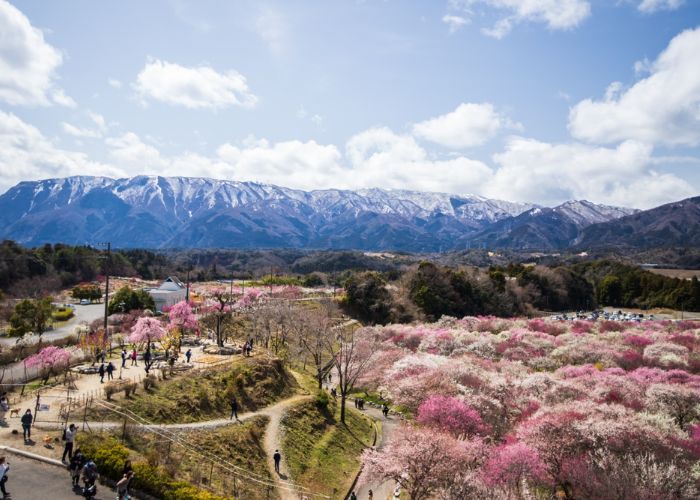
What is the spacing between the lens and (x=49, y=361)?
105 ft

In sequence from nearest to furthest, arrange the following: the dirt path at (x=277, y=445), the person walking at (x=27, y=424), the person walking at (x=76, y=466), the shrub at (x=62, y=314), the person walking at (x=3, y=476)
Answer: the person walking at (x=3, y=476)
the person walking at (x=76, y=466)
the person walking at (x=27, y=424)
the dirt path at (x=277, y=445)
the shrub at (x=62, y=314)

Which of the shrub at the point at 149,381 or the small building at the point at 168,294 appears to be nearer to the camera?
the shrub at the point at 149,381

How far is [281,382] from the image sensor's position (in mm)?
41250

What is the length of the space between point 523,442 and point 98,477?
1910 cm

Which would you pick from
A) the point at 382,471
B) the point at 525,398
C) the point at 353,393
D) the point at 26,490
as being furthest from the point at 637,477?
the point at 353,393

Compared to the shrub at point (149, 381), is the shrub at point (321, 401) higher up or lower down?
lower down

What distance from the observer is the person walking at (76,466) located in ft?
63.6

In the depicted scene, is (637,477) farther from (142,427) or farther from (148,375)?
(148,375)

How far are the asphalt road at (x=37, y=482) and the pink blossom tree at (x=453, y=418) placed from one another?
1614 cm

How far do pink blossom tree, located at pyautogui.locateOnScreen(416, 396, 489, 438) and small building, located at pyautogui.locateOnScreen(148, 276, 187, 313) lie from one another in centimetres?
6216

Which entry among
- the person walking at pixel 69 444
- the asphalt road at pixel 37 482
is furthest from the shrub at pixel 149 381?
the asphalt road at pixel 37 482

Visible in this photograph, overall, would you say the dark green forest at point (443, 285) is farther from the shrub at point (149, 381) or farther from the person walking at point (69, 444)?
the person walking at point (69, 444)

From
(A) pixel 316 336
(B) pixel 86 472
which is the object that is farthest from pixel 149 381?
(A) pixel 316 336

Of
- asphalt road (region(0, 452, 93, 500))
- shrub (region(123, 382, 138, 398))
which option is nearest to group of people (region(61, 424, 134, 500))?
asphalt road (region(0, 452, 93, 500))
